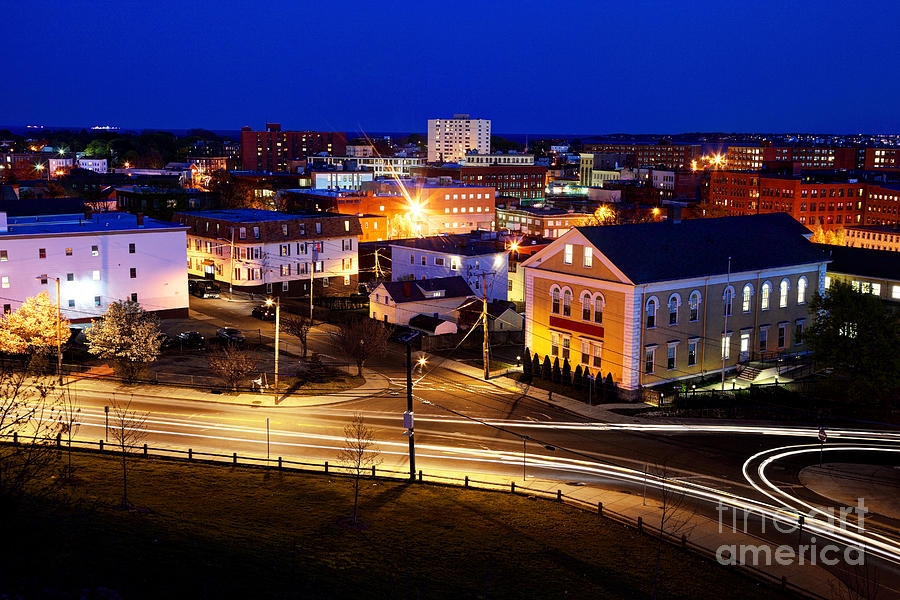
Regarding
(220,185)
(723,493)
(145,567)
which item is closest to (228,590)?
(145,567)

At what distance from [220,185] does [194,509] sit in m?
125

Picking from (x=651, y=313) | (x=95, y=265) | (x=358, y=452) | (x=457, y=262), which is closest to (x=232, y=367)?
(x=358, y=452)

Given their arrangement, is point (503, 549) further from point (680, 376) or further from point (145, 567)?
point (680, 376)

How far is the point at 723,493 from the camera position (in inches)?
1270

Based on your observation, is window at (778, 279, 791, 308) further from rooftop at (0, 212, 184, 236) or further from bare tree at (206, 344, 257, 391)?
rooftop at (0, 212, 184, 236)

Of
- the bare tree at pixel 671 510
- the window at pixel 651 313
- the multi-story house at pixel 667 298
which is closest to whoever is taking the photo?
the bare tree at pixel 671 510

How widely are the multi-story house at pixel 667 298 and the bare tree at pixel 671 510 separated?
1396 centimetres

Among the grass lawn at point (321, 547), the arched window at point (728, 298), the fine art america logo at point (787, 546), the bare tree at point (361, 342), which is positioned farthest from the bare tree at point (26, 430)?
the arched window at point (728, 298)

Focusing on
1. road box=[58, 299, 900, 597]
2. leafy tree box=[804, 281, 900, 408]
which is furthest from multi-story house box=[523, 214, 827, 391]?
road box=[58, 299, 900, 597]

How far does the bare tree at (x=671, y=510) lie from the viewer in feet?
91.2

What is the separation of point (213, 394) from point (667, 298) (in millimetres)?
26940

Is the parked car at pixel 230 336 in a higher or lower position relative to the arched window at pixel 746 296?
lower

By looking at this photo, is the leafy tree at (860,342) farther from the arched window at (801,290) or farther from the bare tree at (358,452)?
the bare tree at (358,452)

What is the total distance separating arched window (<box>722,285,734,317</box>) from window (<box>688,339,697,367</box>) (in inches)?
134
